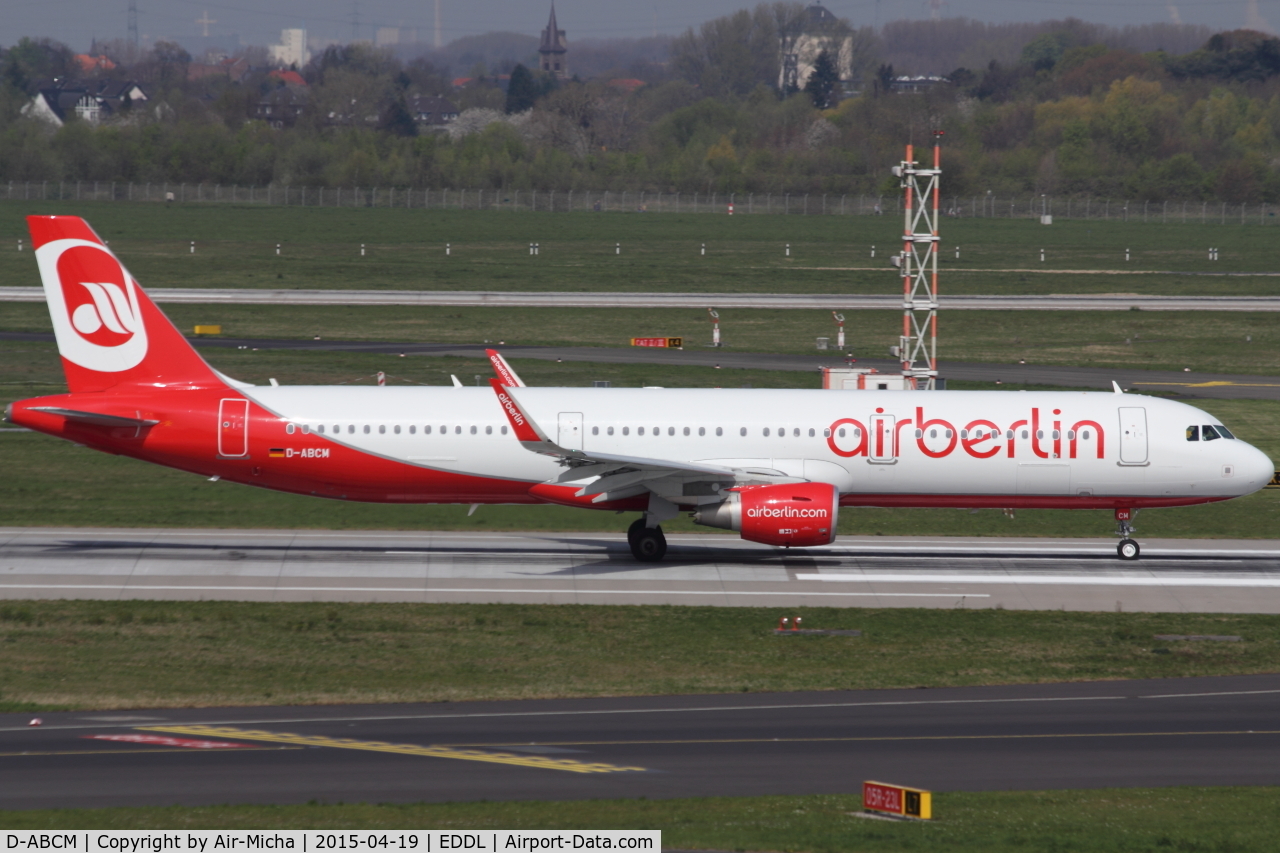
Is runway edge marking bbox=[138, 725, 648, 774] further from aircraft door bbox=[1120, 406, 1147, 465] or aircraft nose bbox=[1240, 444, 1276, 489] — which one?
aircraft nose bbox=[1240, 444, 1276, 489]

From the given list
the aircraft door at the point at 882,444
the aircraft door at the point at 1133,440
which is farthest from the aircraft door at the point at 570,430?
the aircraft door at the point at 1133,440

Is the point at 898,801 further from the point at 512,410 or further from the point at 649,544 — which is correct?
the point at 649,544

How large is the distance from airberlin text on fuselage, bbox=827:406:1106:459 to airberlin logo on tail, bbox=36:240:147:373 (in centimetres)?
1800

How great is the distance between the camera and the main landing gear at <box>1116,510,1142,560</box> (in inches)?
1468

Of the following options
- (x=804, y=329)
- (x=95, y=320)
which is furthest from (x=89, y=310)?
(x=804, y=329)

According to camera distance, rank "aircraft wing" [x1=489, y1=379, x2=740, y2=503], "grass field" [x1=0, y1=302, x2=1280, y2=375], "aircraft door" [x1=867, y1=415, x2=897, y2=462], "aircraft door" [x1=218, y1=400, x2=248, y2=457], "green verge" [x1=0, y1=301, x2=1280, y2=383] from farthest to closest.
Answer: "grass field" [x1=0, y1=302, x2=1280, y2=375] → "green verge" [x1=0, y1=301, x2=1280, y2=383] → "aircraft door" [x1=867, y1=415, x2=897, y2=462] → "aircraft door" [x1=218, y1=400, x2=248, y2=457] → "aircraft wing" [x1=489, y1=379, x2=740, y2=503]

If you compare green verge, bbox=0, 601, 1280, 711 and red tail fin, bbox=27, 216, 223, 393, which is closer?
green verge, bbox=0, 601, 1280, 711

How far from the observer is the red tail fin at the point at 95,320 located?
3638 cm

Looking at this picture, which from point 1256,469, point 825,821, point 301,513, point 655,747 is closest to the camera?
point 825,821

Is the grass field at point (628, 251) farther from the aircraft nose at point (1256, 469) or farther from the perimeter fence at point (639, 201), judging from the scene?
the aircraft nose at point (1256, 469)

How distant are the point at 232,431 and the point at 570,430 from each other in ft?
27.7

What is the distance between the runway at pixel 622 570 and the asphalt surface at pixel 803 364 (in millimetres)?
23298

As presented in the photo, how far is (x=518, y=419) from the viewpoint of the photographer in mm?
34781

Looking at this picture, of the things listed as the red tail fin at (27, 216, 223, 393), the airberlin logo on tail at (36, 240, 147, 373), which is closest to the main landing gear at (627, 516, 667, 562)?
the red tail fin at (27, 216, 223, 393)
